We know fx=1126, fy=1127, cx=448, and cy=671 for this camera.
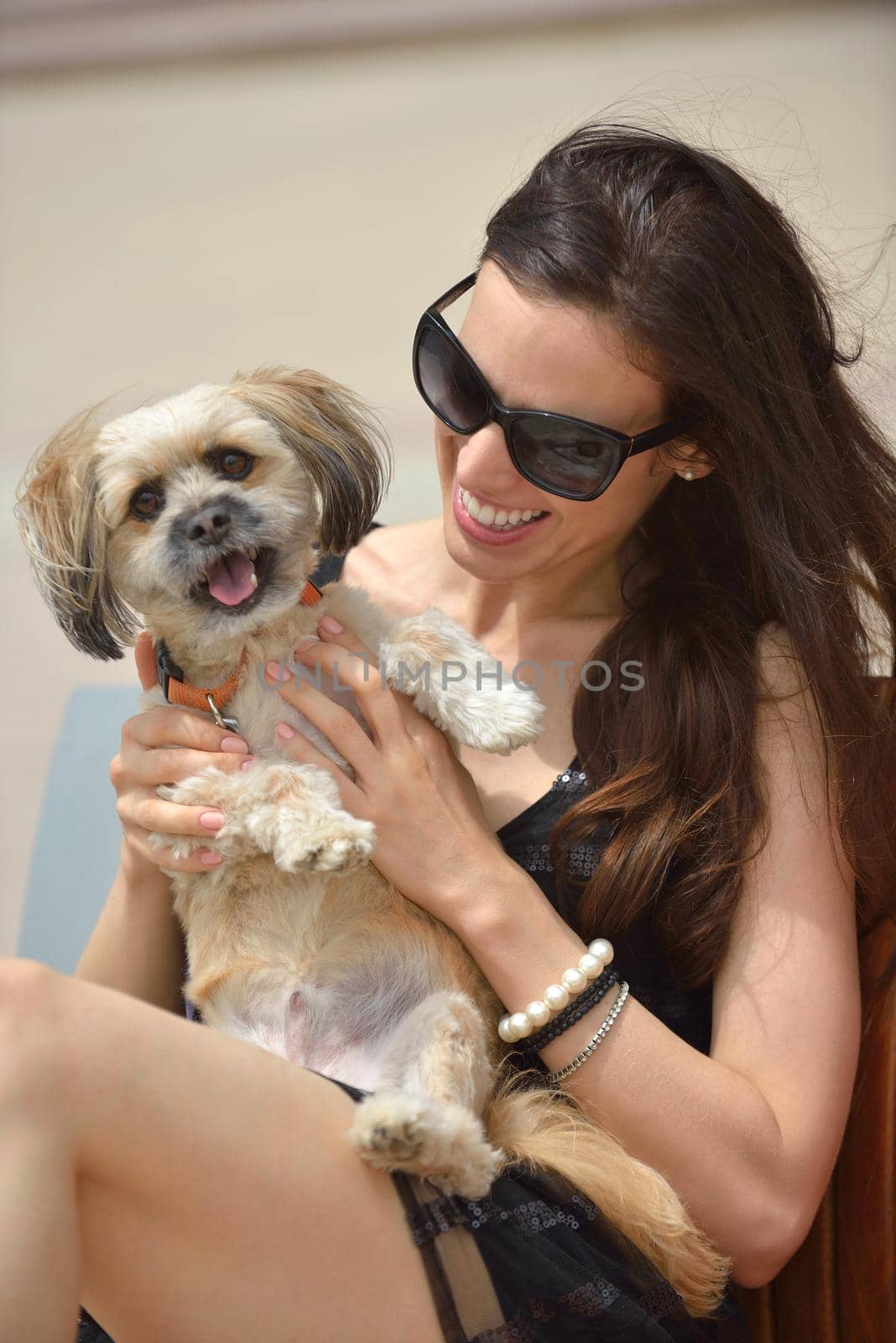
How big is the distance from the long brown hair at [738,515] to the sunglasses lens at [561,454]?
0.46ft

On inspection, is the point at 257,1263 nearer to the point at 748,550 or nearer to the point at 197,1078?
the point at 197,1078

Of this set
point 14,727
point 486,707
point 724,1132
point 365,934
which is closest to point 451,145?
point 14,727

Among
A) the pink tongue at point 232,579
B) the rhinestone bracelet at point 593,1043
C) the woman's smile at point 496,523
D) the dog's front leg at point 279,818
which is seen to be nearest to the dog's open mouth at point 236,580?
the pink tongue at point 232,579

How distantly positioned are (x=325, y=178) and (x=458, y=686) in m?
2.77

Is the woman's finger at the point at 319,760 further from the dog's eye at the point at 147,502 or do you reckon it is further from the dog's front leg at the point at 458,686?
the dog's eye at the point at 147,502

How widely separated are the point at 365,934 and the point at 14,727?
2.08 meters

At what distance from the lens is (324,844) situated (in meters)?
1.45

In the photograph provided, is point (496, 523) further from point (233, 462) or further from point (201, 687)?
point (201, 687)

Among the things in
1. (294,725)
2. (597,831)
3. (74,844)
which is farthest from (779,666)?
(74,844)

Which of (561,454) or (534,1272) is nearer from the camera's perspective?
(534,1272)

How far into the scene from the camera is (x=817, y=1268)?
61.6 inches

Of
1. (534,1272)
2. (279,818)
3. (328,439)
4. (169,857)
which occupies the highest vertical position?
(328,439)

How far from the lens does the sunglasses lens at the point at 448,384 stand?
1692 mm

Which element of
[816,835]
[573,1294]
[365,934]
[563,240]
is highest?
[563,240]
